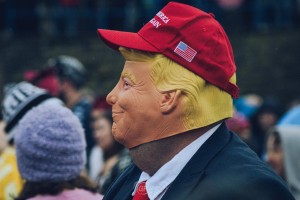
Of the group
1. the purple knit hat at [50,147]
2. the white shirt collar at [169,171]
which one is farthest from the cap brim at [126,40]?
the purple knit hat at [50,147]

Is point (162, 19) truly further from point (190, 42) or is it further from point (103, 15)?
point (103, 15)

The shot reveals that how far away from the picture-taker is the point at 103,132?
7.55 meters

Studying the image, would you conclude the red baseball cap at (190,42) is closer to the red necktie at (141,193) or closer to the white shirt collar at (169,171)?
the white shirt collar at (169,171)

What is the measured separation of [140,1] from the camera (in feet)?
56.7

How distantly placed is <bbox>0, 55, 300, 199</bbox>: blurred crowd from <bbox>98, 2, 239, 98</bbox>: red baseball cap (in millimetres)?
1120

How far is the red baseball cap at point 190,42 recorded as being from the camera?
2.86 m

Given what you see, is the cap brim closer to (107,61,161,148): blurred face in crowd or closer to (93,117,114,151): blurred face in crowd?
(107,61,161,148): blurred face in crowd

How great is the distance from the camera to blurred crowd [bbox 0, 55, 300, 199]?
207 inches

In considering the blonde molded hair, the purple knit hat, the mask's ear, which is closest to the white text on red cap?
the blonde molded hair

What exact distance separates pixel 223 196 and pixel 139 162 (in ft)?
1.19

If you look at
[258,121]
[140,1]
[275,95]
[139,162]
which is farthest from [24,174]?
[140,1]

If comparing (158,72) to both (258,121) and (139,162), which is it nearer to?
(139,162)

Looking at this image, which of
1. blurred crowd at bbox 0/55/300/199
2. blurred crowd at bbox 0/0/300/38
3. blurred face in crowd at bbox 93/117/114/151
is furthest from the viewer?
blurred crowd at bbox 0/0/300/38

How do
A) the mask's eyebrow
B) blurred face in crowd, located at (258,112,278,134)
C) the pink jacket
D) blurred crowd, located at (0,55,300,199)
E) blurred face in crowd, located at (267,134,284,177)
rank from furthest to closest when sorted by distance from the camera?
blurred face in crowd, located at (258,112,278,134) → blurred face in crowd, located at (267,134,284,177) → blurred crowd, located at (0,55,300,199) → the pink jacket → the mask's eyebrow
